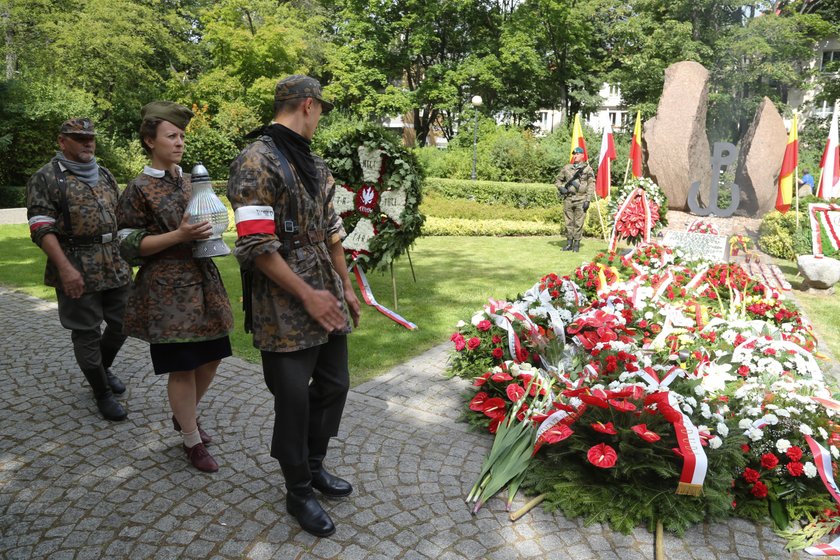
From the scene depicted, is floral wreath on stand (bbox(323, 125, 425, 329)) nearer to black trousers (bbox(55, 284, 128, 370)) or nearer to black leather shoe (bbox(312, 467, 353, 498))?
black trousers (bbox(55, 284, 128, 370))

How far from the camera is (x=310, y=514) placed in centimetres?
281

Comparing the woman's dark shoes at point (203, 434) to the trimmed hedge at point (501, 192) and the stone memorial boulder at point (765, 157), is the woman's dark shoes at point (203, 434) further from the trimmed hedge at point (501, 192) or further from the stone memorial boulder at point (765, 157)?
the trimmed hedge at point (501, 192)

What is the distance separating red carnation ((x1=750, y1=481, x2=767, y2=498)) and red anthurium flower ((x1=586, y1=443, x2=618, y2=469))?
29.3 inches

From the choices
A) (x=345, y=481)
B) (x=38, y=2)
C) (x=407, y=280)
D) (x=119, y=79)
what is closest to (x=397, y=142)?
(x=407, y=280)

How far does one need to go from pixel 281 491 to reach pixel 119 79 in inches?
1120

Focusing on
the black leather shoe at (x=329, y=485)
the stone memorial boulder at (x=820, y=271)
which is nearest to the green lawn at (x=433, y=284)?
the stone memorial boulder at (x=820, y=271)

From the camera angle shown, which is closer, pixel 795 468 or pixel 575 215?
pixel 795 468

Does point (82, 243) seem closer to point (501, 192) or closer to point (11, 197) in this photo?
point (501, 192)

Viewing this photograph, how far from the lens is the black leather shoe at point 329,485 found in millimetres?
3094

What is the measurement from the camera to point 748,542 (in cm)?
287

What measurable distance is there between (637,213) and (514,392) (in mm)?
9651

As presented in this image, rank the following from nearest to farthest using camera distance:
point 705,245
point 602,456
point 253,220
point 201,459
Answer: point 253,220
point 602,456
point 201,459
point 705,245

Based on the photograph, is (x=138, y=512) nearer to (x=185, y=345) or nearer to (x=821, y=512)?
(x=185, y=345)

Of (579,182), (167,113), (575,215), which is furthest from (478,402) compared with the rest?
(579,182)
